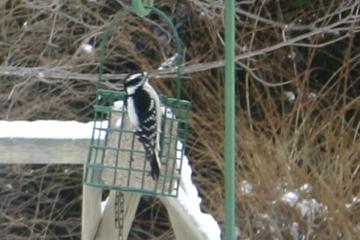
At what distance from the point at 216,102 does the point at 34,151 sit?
3845mm

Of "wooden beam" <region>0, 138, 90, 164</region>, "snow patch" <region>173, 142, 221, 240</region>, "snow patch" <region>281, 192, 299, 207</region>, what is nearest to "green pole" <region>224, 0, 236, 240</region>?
"snow patch" <region>173, 142, 221, 240</region>

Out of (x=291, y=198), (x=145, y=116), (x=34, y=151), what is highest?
(x=291, y=198)

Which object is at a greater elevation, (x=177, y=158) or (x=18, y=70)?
(x=18, y=70)

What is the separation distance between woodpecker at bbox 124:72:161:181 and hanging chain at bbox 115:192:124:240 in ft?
0.42

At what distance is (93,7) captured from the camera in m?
7.30

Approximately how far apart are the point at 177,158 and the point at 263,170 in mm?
2330

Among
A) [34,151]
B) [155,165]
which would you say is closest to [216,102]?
[155,165]

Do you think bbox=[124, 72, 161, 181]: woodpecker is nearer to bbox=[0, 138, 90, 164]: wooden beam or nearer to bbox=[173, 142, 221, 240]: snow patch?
bbox=[173, 142, 221, 240]: snow patch

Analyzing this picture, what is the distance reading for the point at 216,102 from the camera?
695cm

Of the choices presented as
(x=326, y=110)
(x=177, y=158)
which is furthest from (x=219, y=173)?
(x=177, y=158)

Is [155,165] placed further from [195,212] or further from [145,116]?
[195,212]

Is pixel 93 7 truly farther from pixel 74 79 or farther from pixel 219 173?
pixel 219 173

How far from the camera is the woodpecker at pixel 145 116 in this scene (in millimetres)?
3307

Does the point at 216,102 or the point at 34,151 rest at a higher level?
the point at 216,102
